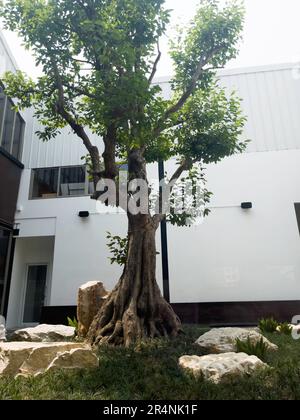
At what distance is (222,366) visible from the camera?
329 centimetres

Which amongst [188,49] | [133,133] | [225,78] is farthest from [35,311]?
[225,78]

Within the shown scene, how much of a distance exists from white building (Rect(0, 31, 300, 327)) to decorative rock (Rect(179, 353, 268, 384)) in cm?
521

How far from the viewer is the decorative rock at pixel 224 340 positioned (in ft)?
14.3

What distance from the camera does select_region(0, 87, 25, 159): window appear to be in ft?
32.3

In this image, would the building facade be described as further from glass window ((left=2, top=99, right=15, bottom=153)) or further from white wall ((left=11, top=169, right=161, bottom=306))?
white wall ((left=11, top=169, right=161, bottom=306))

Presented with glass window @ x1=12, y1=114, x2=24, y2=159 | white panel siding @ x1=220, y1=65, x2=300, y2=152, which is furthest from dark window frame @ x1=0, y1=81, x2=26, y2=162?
white panel siding @ x1=220, y1=65, x2=300, y2=152

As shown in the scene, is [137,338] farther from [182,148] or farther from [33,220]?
[33,220]

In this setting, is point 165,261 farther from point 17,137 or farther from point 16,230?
point 17,137

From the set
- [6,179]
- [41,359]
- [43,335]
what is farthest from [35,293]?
[41,359]

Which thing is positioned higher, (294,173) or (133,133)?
(294,173)

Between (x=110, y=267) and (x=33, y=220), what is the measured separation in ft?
10.2

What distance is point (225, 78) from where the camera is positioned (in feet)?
34.2

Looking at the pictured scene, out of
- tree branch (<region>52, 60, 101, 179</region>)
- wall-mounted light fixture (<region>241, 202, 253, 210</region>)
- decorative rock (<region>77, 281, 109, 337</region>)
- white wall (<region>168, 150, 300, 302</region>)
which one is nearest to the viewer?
tree branch (<region>52, 60, 101, 179</region>)

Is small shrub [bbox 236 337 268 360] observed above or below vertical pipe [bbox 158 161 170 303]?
below
